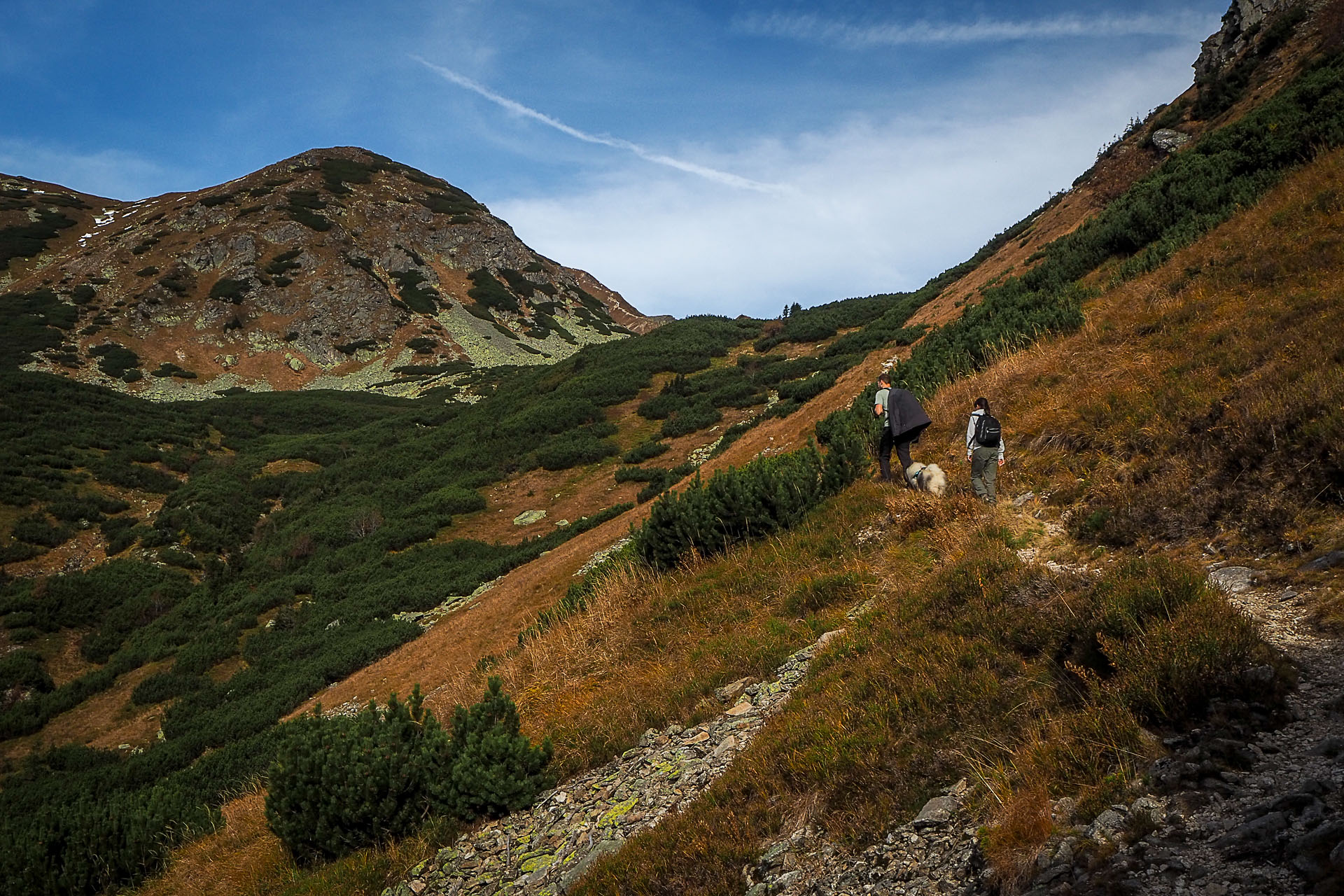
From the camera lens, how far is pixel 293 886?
18.7 ft

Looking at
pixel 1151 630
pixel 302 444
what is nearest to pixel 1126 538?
pixel 1151 630

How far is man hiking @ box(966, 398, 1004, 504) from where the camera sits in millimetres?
7980

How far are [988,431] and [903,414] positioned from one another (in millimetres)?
1831

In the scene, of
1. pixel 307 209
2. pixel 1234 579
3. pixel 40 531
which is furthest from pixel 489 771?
pixel 307 209

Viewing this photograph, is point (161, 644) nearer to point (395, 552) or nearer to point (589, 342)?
point (395, 552)

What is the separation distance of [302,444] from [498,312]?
46050mm

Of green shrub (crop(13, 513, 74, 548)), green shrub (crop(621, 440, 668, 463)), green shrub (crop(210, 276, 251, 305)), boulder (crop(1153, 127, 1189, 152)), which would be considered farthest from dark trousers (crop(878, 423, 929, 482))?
green shrub (crop(210, 276, 251, 305))

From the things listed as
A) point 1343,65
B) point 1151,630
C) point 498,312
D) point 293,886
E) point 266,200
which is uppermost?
point 266,200

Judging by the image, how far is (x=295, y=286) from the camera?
7231 cm

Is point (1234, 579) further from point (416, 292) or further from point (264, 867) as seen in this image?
point (416, 292)

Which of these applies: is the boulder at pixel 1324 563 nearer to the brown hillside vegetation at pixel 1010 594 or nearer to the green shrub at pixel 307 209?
the brown hillside vegetation at pixel 1010 594

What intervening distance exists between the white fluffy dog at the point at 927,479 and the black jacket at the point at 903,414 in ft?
1.89

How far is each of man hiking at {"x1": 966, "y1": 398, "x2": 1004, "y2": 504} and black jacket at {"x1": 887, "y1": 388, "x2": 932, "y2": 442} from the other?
130 cm

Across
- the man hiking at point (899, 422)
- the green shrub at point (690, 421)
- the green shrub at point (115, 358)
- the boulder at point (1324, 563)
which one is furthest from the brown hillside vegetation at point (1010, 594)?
the green shrub at point (115, 358)
